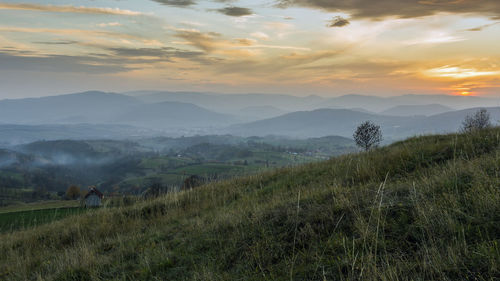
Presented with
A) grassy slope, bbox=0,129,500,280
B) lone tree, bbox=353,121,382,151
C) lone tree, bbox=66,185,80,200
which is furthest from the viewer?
lone tree, bbox=66,185,80,200

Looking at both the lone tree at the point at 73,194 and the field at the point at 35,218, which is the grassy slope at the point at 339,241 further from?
the lone tree at the point at 73,194

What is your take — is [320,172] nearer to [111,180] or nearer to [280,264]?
[280,264]

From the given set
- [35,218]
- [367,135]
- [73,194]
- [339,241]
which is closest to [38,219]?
[35,218]

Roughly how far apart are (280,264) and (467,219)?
2.41 metres

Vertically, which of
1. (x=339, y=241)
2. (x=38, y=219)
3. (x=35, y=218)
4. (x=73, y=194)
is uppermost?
(x=339, y=241)

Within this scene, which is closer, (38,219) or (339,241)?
(339,241)

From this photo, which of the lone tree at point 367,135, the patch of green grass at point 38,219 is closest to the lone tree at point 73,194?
A: the patch of green grass at point 38,219

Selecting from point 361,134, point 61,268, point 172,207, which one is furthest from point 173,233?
point 361,134

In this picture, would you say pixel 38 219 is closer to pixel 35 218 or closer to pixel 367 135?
pixel 35 218

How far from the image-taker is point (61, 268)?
4855 millimetres

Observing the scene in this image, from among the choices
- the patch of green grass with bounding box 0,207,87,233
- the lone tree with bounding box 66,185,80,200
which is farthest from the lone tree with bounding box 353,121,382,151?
the lone tree with bounding box 66,185,80,200

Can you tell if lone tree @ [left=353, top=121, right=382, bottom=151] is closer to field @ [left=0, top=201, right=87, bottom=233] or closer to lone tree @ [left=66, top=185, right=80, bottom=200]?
field @ [left=0, top=201, right=87, bottom=233]

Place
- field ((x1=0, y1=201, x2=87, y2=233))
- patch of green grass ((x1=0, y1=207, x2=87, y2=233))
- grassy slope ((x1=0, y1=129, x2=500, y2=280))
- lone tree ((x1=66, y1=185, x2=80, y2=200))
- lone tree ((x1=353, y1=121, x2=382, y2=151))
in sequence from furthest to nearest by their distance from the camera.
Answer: lone tree ((x1=66, y1=185, x2=80, y2=200)) → lone tree ((x1=353, y1=121, x2=382, y2=151)) → field ((x1=0, y1=201, x2=87, y2=233)) → patch of green grass ((x1=0, y1=207, x2=87, y2=233)) → grassy slope ((x1=0, y1=129, x2=500, y2=280))

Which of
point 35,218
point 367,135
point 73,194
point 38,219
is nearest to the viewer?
point 35,218
